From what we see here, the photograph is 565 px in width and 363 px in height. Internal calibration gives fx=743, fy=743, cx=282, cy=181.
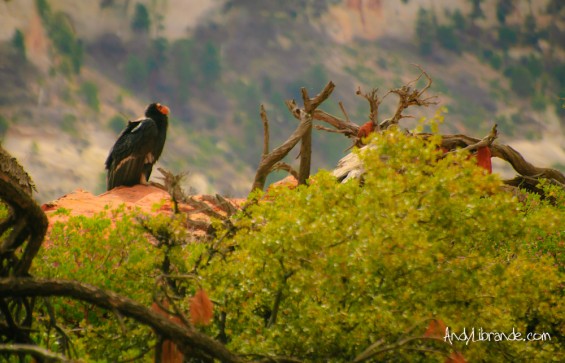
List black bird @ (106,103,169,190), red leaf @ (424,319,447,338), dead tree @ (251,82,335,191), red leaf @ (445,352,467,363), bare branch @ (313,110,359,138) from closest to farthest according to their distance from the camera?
1. red leaf @ (445,352,467,363)
2. red leaf @ (424,319,447,338)
3. dead tree @ (251,82,335,191)
4. bare branch @ (313,110,359,138)
5. black bird @ (106,103,169,190)

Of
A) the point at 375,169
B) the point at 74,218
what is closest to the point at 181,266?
the point at 375,169

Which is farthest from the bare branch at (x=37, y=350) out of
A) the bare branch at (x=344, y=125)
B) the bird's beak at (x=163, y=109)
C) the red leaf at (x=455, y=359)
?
the bird's beak at (x=163, y=109)

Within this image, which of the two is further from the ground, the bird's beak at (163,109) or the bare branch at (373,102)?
the bird's beak at (163,109)

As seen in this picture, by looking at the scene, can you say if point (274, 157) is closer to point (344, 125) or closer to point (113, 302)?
point (344, 125)

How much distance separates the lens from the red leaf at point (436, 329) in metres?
8.38

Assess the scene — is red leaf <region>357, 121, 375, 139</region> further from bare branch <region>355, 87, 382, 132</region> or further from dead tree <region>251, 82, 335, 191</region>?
dead tree <region>251, 82, 335, 191</region>

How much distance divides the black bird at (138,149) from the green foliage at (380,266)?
14460mm

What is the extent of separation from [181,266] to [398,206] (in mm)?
3299

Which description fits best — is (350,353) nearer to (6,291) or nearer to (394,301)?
(394,301)

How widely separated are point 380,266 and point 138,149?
53.4 ft

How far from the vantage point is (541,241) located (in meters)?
15.6

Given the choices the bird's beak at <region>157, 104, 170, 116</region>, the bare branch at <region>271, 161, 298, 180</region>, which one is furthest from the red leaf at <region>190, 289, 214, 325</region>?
the bird's beak at <region>157, 104, 170, 116</region>

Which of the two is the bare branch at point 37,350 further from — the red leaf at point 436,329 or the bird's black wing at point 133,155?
the bird's black wing at point 133,155

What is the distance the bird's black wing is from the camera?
78.8 ft
